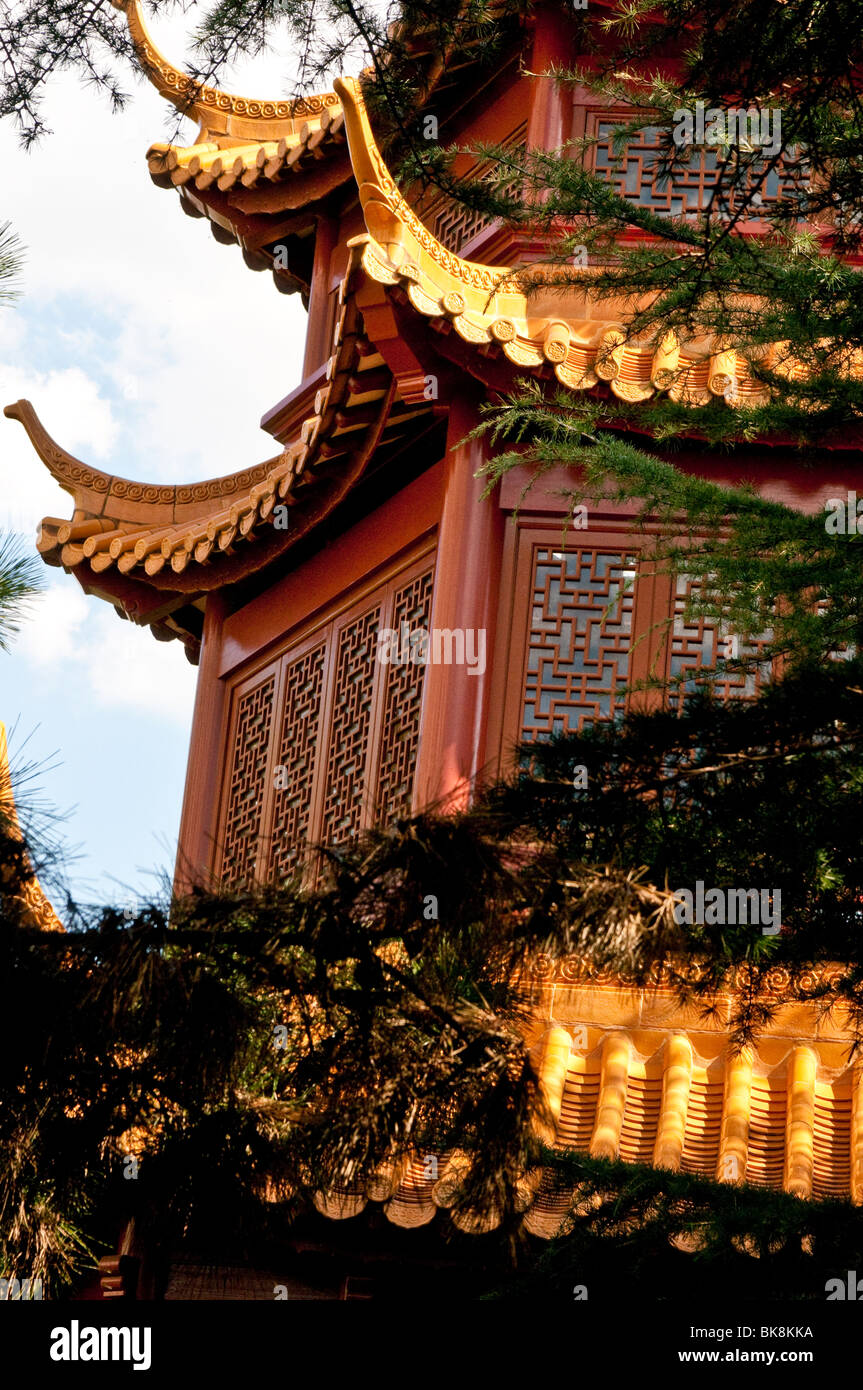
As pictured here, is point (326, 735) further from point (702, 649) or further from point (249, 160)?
point (249, 160)

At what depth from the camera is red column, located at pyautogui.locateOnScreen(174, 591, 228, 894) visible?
9.09m

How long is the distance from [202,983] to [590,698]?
14.1 ft

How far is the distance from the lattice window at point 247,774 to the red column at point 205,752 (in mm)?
86

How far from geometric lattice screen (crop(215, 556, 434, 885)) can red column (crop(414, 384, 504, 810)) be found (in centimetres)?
26

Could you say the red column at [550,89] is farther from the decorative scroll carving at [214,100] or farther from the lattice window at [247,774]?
the lattice window at [247,774]

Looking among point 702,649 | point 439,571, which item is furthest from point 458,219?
point 702,649

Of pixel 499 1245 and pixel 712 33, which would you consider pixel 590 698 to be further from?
pixel 712 33

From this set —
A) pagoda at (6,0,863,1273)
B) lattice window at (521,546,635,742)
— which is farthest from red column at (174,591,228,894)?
lattice window at (521,546,635,742)

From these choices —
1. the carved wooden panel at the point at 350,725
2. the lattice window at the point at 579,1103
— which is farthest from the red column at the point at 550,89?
the lattice window at the point at 579,1103

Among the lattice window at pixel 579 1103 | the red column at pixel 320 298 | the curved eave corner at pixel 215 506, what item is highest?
the red column at pixel 320 298

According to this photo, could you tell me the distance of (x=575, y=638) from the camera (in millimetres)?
7941

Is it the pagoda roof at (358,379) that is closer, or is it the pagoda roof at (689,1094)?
the pagoda roof at (689,1094)

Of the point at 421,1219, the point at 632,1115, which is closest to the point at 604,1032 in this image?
the point at 632,1115

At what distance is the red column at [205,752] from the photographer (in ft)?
29.8
